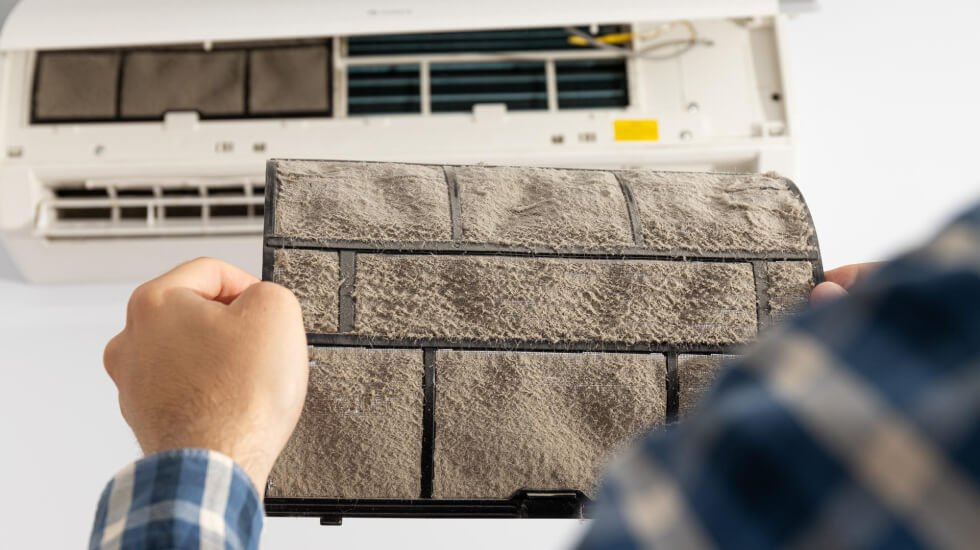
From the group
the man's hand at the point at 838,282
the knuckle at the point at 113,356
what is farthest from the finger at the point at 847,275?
the knuckle at the point at 113,356

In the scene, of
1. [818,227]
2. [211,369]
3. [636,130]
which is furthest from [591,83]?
[211,369]

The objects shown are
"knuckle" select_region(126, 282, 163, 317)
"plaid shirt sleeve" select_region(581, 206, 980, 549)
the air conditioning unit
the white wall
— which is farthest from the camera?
the air conditioning unit

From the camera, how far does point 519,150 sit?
1.40 meters

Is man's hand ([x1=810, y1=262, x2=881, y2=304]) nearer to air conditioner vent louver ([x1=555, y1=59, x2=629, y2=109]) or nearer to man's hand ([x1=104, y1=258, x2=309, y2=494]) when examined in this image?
man's hand ([x1=104, y1=258, x2=309, y2=494])

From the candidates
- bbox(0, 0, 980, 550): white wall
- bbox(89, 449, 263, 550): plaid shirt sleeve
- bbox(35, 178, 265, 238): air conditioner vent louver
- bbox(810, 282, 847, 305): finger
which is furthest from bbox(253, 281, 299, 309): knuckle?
bbox(35, 178, 265, 238): air conditioner vent louver

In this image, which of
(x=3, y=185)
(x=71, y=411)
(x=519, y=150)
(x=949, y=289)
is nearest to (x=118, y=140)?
(x=3, y=185)

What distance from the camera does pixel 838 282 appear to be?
0.79 meters

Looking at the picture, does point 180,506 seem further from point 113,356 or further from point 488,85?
point 488,85

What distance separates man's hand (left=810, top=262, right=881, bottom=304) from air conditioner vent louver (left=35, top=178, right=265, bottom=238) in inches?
33.6

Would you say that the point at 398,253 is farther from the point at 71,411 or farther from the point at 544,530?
the point at 71,411

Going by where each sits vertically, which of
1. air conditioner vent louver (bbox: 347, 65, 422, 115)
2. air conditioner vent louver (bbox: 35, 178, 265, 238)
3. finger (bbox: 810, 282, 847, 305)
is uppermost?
air conditioner vent louver (bbox: 347, 65, 422, 115)

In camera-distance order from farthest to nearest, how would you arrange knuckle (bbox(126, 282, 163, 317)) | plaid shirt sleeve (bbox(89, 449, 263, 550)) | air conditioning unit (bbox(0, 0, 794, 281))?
air conditioning unit (bbox(0, 0, 794, 281)) < knuckle (bbox(126, 282, 163, 317)) < plaid shirt sleeve (bbox(89, 449, 263, 550))

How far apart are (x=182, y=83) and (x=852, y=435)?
137cm

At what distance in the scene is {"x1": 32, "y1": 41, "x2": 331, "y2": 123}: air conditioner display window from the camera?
4.65ft
